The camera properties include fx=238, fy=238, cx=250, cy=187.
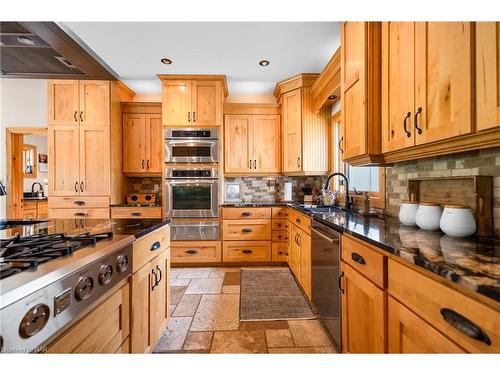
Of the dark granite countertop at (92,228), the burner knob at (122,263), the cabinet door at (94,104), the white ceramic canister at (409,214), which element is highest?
the cabinet door at (94,104)

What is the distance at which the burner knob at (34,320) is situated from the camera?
1.90 ft

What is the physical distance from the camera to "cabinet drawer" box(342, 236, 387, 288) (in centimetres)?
105

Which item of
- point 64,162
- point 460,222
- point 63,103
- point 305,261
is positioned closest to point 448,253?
point 460,222

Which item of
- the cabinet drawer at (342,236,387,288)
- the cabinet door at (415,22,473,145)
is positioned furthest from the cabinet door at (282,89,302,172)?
the cabinet door at (415,22,473,145)

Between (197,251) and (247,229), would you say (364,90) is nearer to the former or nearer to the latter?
(247,229)

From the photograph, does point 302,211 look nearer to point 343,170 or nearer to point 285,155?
point 343,170

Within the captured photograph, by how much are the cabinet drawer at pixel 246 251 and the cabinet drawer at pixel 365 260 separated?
6.68 ft

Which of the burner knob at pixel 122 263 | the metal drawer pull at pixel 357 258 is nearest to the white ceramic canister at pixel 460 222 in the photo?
the metal drawer pull at pixel 357 258

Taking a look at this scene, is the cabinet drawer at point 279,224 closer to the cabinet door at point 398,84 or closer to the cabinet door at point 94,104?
the cabinet door at point 398,84

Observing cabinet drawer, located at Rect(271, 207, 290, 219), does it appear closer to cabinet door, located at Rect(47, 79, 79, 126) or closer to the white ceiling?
the white ceiling

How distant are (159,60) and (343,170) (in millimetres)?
2823

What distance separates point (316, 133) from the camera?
3.52 meters

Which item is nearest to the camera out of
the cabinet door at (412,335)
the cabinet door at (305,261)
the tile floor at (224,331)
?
the cabinet door at (412,335)
